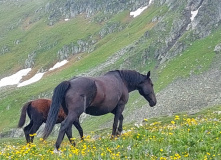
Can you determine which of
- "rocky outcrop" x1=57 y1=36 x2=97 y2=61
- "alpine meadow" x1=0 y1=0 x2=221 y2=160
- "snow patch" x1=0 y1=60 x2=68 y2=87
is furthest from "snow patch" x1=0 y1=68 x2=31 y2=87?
"rocky outcrop" x1=57 y1=36 x2=97 y2=61

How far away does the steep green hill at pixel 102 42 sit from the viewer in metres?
65.6

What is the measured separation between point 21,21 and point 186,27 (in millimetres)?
120783

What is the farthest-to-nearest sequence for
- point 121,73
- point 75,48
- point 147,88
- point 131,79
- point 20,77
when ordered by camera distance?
point 75,48 < point 20,77 < point 147,88 < point 131,79 < point 121,73

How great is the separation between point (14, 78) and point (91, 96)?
10729 centimetres

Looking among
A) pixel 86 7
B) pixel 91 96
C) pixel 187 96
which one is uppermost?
pixel 91 96

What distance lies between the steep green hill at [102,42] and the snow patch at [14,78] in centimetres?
352

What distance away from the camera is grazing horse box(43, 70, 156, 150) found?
41.7ft

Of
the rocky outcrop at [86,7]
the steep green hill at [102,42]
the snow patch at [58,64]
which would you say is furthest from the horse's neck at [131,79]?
the rocky outcrop at [86,7]

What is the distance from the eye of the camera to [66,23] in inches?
6093

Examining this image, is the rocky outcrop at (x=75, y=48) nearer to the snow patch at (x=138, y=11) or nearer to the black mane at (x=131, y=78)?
the snow patch at (x=138, y=11)

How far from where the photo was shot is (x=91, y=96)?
13.3m

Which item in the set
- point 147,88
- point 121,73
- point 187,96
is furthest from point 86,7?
point 121,73

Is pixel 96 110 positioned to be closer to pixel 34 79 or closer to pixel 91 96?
pixel 91 96

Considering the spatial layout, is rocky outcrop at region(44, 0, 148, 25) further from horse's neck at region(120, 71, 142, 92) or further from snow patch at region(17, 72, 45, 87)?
horse's neck at region(120, 71, 142, 92)
